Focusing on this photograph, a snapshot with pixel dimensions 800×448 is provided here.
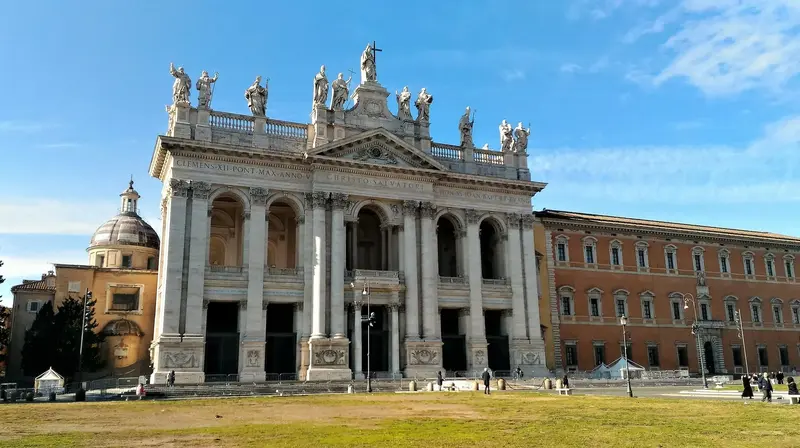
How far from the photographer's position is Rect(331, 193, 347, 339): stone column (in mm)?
42062

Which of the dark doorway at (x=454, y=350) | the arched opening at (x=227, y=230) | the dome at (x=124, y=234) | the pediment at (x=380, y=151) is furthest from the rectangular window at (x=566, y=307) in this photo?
the dome at (x=124, y=234)

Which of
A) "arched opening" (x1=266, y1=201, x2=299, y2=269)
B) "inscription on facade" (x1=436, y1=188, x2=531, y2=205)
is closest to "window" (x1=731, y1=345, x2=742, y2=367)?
"inscription on facade" (x1=436, y1=188, x2=531, y2=205)

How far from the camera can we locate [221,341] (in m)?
40.9

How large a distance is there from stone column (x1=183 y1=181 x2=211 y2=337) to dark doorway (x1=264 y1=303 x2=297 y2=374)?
4583 millimetres

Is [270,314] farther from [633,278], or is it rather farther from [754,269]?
[754,269]

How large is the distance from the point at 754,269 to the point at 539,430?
2028 inches

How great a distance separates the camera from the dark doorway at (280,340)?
41906mm

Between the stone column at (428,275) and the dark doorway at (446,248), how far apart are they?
14.6ft

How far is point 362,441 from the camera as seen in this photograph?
13.9 meters

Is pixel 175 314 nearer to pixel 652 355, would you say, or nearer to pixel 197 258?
pixel 197 258

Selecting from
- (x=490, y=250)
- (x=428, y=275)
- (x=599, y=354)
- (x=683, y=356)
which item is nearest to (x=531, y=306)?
(x=490, y=250)

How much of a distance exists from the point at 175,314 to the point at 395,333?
1342 cm

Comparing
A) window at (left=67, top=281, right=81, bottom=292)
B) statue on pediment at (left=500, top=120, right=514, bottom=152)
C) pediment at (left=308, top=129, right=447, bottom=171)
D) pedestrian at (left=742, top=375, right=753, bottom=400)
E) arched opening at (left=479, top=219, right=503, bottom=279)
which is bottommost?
pedestrian at (left=742, top=375, right=753, bottom=400)

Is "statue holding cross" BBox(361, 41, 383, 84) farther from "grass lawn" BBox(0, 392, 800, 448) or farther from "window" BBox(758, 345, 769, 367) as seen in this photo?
"window" BBox(758, 345, 769, 367)
